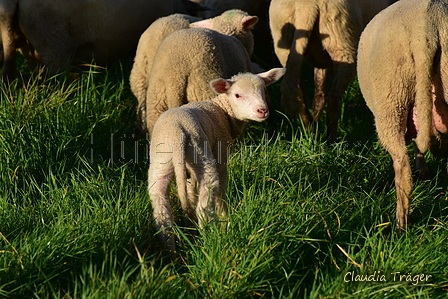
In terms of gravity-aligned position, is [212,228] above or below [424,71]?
below

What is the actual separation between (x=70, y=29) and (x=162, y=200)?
3.74 metres

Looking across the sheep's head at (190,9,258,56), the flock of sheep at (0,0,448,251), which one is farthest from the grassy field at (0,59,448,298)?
the sheep's head at (190,9,258,56)

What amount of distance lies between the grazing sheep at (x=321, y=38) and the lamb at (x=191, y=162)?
1.96 metres

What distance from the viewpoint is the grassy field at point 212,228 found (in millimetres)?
3318

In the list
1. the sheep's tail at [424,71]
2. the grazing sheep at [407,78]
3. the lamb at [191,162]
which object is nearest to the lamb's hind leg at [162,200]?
the lamb at [191,162]

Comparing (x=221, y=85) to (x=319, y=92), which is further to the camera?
(x=319, y=92)

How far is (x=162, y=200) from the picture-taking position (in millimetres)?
3936

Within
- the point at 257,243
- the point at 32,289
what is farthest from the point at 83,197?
the point at 257,243

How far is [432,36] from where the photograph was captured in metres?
3.85

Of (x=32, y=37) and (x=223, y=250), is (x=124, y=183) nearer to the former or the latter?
(x=223, y=250)

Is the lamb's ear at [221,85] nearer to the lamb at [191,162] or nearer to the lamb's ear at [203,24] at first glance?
the lamb at [191,162]

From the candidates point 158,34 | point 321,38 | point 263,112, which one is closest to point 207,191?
point 263,112

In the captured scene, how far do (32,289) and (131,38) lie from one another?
181 inches

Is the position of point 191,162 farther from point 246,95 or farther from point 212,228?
point 246,95
